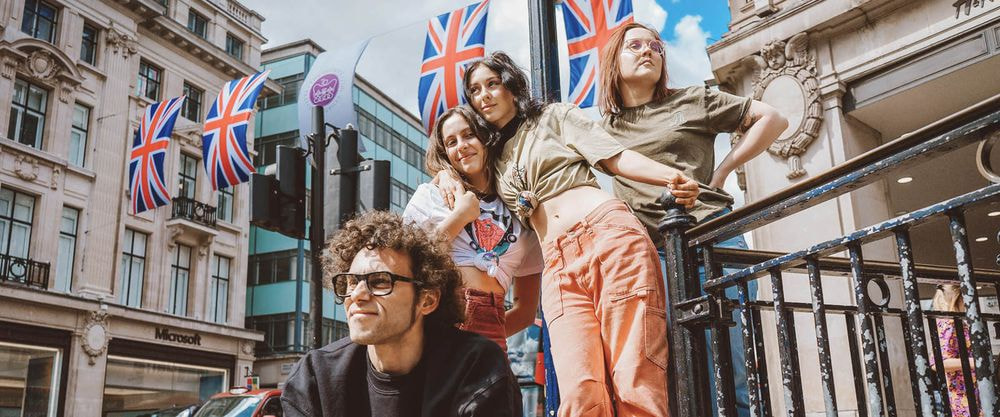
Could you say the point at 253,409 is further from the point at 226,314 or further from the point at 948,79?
the point at 226,314

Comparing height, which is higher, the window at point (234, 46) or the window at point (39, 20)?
the window at point (234, 46)

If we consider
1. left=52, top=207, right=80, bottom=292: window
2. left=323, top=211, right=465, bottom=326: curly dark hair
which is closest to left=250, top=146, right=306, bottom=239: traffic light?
left=323, top=211, right=465, bottom=326: curly dark hair

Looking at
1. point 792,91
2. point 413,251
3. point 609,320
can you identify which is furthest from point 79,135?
point 609,320

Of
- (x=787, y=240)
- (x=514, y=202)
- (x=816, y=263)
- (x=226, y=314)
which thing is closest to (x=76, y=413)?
(x=226, y=314)

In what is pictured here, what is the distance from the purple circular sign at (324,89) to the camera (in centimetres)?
856

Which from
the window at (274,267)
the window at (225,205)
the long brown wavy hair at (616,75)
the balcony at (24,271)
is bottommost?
the long brown wavy hair at (616,75)

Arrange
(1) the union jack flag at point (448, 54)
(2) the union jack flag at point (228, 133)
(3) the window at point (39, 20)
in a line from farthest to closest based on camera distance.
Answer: (3) the window at point (39, 20) < (2) the union jack flag at point (228, 133) < (1) the union jack flag at point (448, 54)

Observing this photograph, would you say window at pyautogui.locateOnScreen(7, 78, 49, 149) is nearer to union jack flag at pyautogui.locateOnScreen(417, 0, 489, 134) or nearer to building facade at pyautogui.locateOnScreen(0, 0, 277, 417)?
building facade at pyautogui.locateOnScreen(0, 0, 277, 417)

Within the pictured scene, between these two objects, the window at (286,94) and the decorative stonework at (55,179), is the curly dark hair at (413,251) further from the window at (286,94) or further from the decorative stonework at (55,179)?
the window at (286,94)

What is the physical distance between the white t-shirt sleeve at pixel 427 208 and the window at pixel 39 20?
76.4 feet

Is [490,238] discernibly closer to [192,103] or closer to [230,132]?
[230,132]

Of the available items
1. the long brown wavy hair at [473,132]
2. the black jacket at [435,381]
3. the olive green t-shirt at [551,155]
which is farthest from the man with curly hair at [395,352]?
the long brown wavy hair at [473,132]

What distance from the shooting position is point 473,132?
342cm

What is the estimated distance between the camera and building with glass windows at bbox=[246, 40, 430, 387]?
3002 cm
